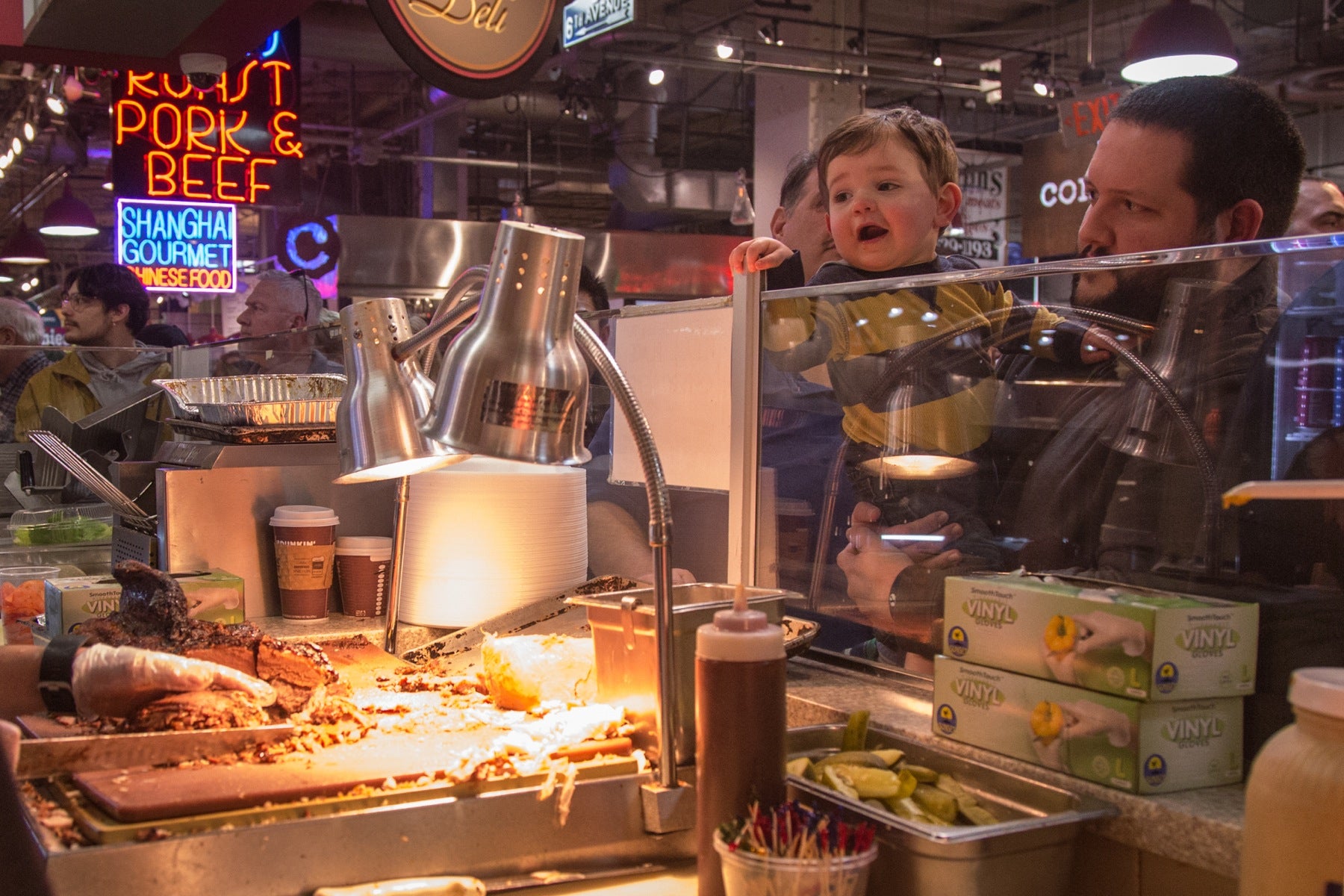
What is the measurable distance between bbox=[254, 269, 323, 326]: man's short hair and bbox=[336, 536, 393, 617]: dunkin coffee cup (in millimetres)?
4618

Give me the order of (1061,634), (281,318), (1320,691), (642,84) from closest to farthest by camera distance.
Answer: (1320,691) < (1061,634) < (281,318) < (642,84)

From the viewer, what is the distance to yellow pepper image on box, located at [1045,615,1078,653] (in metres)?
1.45

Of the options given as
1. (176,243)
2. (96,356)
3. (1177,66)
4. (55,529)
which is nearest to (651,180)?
(176,243)

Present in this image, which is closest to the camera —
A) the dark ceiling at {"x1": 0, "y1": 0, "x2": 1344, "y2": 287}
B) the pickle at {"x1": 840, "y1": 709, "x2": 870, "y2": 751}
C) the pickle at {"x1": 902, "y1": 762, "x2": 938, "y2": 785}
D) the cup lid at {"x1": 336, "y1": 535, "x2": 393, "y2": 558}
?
the pickle at {"x1": 902, "y1": 762, "x2": 938, "y2": 785}

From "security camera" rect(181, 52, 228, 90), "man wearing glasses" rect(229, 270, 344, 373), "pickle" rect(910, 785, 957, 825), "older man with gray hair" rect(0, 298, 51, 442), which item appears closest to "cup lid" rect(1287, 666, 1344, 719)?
"pickle" rect(910, 785, 957, 825)

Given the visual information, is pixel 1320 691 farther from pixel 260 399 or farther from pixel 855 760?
pixel 260 399

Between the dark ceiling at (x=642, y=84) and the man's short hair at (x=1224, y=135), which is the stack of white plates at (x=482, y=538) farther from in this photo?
the dark ceiling at (x=642, y=84)

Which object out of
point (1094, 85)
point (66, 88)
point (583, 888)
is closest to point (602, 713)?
point (583, 888)

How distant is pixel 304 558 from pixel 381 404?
119 centimetres

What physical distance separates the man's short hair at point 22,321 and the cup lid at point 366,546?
4.67m

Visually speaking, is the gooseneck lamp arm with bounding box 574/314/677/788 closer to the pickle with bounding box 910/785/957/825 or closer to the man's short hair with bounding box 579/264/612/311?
the pickle with bounding box 910/785/957/825

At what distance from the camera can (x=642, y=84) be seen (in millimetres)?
10703

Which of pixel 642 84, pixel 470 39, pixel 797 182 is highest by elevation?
pixel 642 84

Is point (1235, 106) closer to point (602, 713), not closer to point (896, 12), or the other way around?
point (602, 713)
